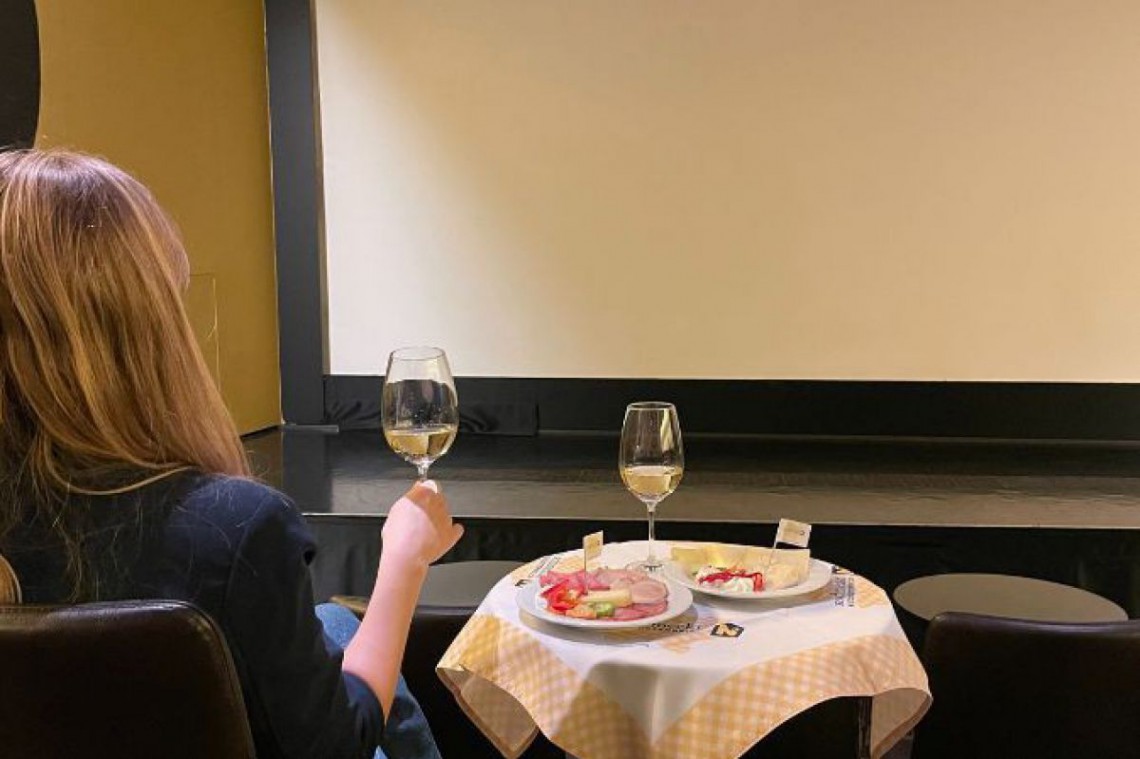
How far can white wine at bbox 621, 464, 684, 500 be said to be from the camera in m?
1.66

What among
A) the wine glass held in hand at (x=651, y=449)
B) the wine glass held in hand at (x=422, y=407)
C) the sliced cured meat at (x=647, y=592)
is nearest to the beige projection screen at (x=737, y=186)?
the wine glass held in hand at (x=651, y=449)

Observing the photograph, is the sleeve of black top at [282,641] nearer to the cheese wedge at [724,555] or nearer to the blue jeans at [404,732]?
the blue jeans at [404,732]

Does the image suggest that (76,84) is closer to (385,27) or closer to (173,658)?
(385,27)

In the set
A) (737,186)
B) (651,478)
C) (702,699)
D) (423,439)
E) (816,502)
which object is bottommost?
(816,502)

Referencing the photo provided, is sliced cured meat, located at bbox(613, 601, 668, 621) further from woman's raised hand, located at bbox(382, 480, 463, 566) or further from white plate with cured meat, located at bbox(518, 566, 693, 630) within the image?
woman's raised hand, located at bbox(382, 480, 463, 566)

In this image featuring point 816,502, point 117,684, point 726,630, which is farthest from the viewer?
point 816,502

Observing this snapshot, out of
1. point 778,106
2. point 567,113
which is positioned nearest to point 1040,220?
point 778,106

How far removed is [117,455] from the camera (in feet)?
3.10

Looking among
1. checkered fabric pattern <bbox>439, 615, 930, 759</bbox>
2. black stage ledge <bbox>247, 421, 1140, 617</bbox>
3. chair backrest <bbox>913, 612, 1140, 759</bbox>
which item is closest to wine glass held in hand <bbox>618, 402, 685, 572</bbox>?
checkered fabric pattern <bbox>439, 615, 930, 759</bbox>

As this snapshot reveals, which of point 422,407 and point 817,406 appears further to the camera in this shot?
point 817,406

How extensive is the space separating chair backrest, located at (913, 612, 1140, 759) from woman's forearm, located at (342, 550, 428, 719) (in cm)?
90

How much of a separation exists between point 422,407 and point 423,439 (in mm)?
46

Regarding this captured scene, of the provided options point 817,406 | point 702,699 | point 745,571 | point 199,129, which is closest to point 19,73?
point 199,129

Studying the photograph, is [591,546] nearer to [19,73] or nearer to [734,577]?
[734,577]
